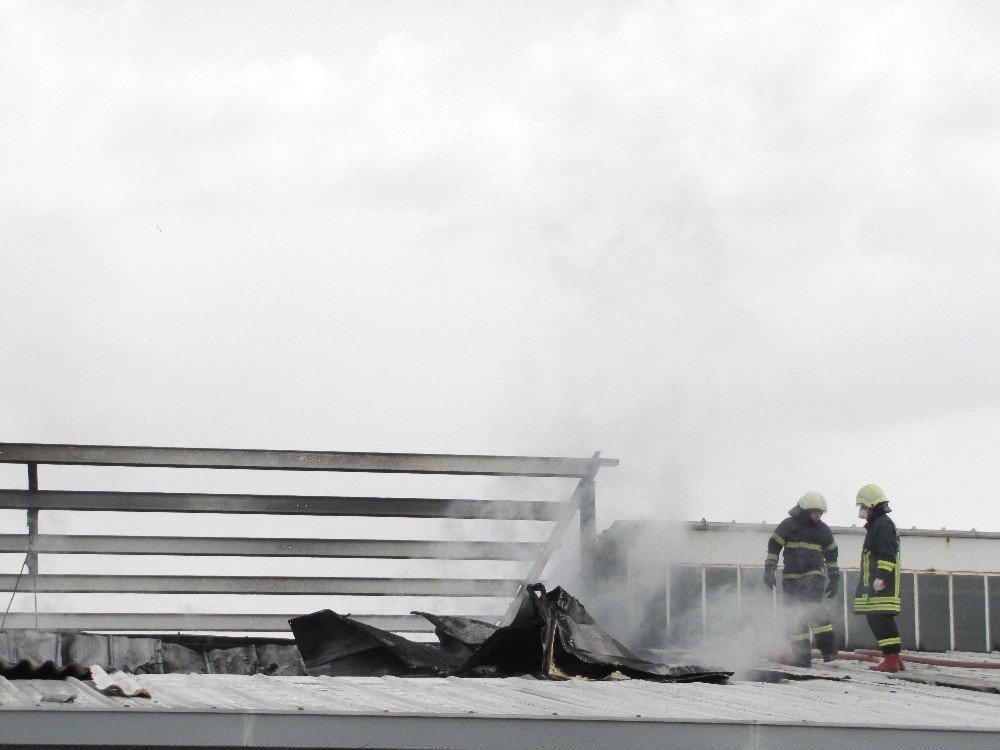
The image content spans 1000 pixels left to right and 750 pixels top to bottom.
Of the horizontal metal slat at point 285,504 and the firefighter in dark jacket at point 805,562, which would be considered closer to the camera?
the horizontal metal slat at point 285,504

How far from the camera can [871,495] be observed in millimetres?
10188

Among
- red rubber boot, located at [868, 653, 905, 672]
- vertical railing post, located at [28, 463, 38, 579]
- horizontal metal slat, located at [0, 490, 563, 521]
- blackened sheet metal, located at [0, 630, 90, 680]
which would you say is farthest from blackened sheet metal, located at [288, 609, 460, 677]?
red rubber boot, located at [868, 653, 905, 672]

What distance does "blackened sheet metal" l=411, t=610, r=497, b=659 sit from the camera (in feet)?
27.7

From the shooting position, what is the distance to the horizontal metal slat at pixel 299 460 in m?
9.70

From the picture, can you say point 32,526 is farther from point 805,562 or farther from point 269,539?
point 805,562

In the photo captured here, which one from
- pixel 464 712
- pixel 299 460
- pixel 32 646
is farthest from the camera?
pixel 299 460

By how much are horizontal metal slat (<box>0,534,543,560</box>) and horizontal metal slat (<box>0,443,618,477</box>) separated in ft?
1.96

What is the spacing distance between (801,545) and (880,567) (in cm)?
100

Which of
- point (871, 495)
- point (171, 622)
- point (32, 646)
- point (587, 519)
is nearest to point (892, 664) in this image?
point (871, 495)

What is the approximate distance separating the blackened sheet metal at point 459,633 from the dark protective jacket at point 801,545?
331cm

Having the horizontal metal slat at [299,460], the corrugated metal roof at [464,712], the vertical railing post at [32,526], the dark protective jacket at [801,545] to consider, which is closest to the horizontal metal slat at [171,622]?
the vertical railing post at [32,526]

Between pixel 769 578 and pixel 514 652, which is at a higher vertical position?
pixel 769 578

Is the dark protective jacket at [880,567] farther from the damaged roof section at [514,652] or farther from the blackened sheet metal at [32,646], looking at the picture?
the blackened sheet metal at [32,646]

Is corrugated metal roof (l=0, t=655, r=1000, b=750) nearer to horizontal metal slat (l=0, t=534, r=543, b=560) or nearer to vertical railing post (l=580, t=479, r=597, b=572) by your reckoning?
horizontal metal slat (l=0, t=534, r=543, b=560)
